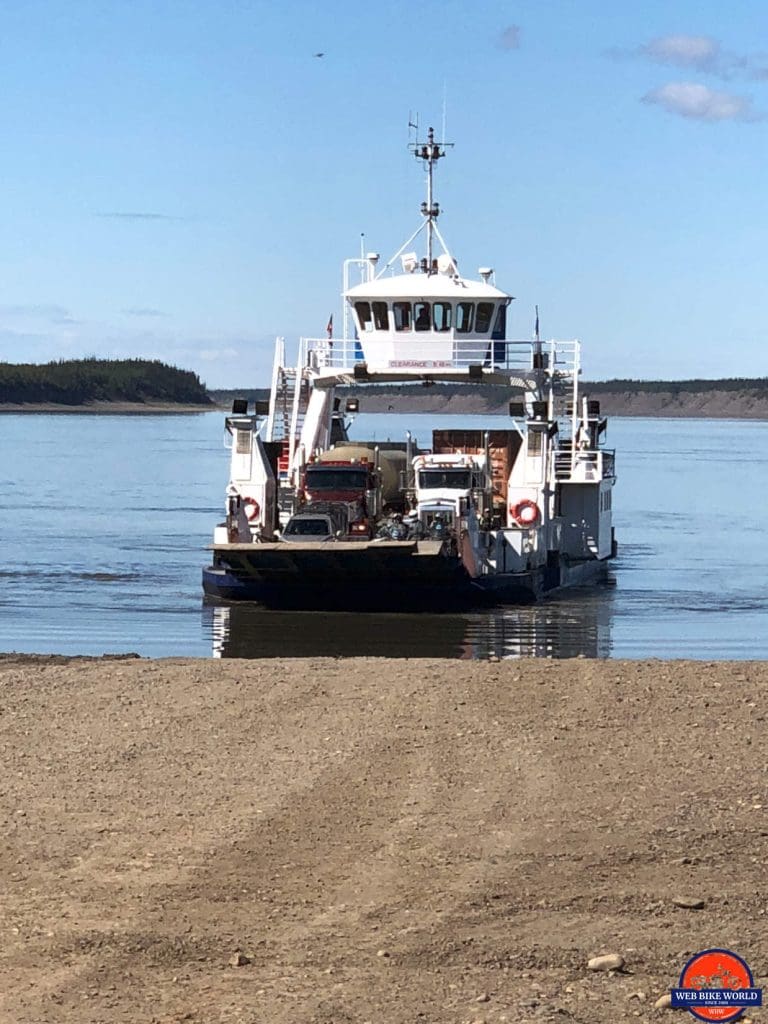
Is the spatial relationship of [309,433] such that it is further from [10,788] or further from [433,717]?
[10,788]

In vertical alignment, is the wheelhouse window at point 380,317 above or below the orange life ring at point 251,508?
above

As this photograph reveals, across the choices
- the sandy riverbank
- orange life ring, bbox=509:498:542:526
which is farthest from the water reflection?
the sandy riverbank

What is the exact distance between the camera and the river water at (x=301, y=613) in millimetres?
22359

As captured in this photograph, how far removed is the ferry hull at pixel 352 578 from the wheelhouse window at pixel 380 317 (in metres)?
5.64

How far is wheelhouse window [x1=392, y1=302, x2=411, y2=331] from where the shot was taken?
29.1 meters

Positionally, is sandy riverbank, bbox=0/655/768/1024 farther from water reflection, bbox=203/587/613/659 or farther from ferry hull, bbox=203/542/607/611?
ferry hull, bbox=203/542/607/611

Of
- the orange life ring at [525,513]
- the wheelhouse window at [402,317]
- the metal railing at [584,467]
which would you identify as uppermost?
the wheelhouse window at [402,317]

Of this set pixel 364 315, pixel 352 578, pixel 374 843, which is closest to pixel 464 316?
pixel 364 315

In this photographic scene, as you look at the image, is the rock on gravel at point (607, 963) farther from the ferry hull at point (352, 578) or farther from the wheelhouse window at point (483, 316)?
the wheelhouse window at point (483, 316)

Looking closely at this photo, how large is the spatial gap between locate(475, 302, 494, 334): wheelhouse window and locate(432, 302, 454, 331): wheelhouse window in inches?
19.4

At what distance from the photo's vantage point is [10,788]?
938 centimetres

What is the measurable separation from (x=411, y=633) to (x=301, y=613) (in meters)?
2.51

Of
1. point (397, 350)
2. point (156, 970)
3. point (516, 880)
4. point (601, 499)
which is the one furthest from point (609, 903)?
point (601, 499)

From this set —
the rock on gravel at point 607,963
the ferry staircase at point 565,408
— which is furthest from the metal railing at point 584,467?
the rock on gravel at point 607,963
